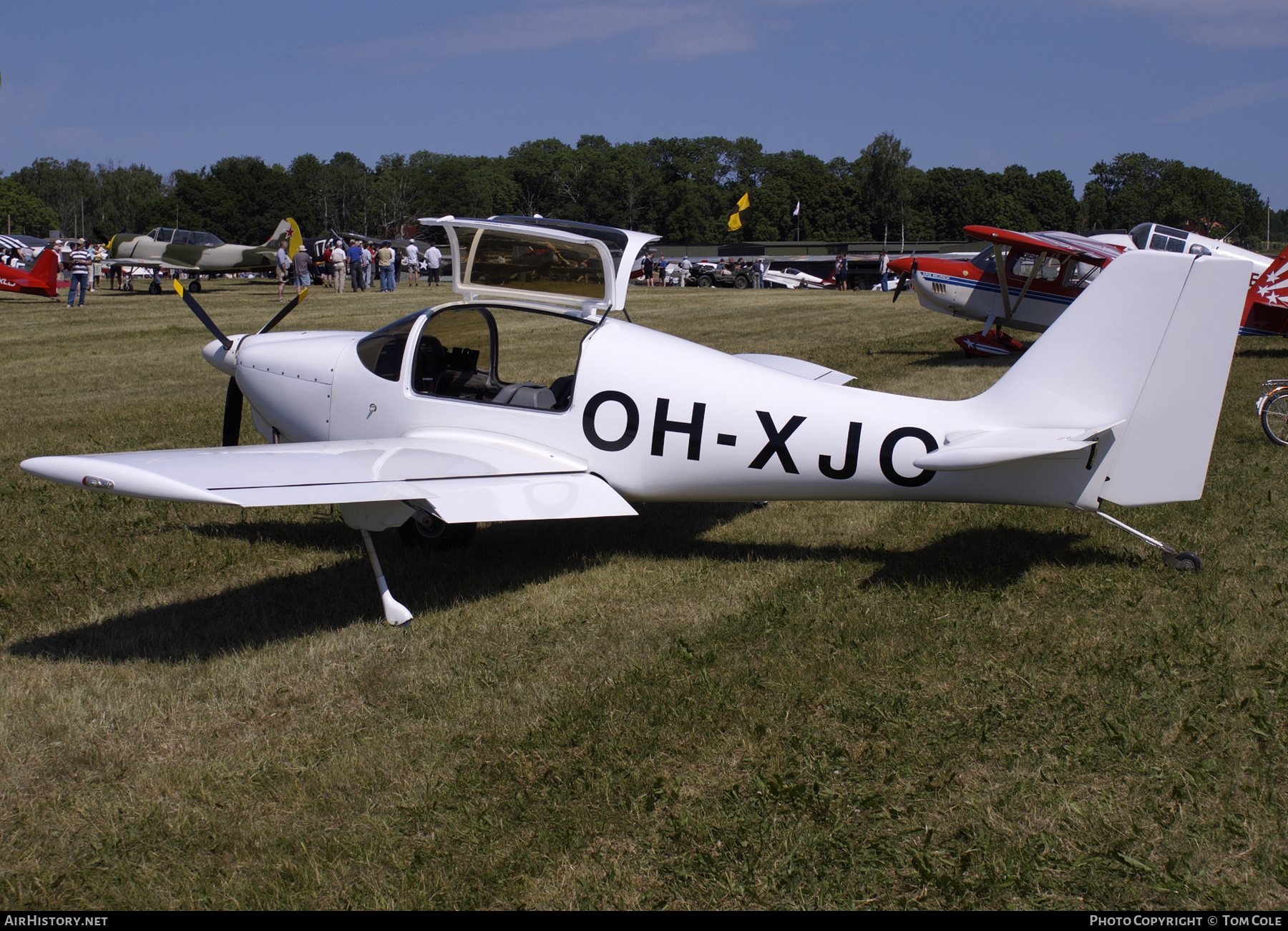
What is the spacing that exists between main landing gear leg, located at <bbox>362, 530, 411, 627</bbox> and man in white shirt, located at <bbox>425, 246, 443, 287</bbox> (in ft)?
100

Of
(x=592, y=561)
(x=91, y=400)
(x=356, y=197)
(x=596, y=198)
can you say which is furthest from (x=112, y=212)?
(x=592, y=561)

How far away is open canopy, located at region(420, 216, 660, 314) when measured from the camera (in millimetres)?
6691

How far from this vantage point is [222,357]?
7633 mm

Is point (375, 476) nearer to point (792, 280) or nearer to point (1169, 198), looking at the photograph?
point (792, 280)

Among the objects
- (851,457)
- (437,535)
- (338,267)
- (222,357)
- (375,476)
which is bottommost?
(437,535)

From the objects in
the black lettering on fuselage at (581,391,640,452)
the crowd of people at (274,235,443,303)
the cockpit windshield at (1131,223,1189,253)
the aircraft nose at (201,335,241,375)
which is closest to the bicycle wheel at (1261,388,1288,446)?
the black lettering on fuselage at (581,391,640,452)

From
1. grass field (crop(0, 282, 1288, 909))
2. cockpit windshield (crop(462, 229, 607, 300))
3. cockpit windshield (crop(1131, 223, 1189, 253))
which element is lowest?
grass field (crop(0, 282, 1288, 909))

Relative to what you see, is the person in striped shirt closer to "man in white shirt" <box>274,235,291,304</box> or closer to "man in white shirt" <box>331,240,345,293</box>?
"man in white shirt" <box>274,235,291,304</box>

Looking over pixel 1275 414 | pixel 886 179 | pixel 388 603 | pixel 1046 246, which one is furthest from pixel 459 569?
pixel 886 179

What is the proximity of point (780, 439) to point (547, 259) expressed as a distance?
2186mm

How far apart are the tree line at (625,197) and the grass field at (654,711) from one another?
11489 centimetres

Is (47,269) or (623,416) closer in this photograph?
(623,416)

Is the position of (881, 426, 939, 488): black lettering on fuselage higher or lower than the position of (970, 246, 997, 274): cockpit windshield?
lower

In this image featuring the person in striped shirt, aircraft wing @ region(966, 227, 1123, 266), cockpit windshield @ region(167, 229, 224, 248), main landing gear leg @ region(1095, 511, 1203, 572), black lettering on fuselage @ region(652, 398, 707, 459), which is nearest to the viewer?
main landing gear leg @ region(1095, 511, 1203, 572)
